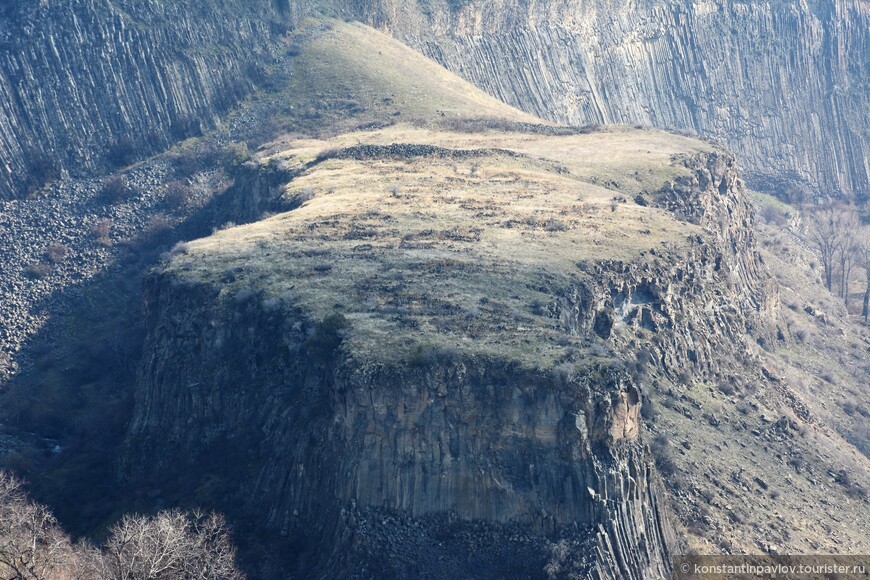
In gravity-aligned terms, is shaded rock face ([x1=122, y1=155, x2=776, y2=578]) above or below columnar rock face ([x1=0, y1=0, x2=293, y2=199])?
below

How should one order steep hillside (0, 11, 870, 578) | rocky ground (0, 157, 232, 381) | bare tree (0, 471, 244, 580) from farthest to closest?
1. rocky ground (0, 157, 232, 381)
2. steep hillside (0, 11, 870, 578)
3. bare tree (0, 471, 244, 580)

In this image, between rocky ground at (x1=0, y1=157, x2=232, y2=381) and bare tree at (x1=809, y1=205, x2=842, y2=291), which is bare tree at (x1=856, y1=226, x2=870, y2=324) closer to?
bare tree at (x1=809, y1=205, x2=842, y2=291)

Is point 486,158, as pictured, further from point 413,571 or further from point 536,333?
point 413,571

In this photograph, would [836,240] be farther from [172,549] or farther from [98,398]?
[172,549]

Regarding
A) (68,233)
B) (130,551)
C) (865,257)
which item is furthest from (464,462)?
(865,257)

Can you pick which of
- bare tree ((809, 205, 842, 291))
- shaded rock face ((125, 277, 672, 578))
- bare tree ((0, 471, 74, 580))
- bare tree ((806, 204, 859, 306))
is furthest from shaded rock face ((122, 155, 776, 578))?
bare tree ((809, 205, 842, 291))

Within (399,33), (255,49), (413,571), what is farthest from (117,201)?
(413,571)

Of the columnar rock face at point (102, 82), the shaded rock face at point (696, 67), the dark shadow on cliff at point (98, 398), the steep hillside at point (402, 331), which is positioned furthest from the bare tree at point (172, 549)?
the shaded rock face at point (696, 67)

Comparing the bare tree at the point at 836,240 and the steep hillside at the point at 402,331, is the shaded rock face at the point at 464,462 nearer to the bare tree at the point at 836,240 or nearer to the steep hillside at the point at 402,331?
the steep hillside at the point at 402,331
